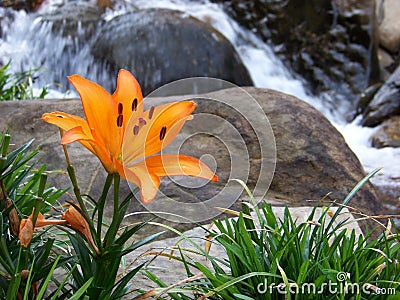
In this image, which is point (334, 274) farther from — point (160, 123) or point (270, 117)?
point (270, 117)

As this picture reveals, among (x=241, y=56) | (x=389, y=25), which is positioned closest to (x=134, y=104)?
(x=241, y=56)

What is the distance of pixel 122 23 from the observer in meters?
6.78

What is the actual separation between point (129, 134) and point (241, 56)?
719cm

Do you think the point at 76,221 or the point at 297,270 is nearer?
the point at 76,221

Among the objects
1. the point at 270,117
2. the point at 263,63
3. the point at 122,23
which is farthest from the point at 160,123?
the point at 263,63

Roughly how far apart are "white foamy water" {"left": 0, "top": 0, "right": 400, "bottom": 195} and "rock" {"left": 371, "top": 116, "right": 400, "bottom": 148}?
104 millimetres

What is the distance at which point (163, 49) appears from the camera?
21.3 ft

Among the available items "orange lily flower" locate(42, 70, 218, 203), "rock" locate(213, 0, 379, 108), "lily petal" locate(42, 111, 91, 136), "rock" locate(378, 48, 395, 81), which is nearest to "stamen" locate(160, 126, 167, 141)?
"orange lily flower" locate(42, 70, 218, 203)

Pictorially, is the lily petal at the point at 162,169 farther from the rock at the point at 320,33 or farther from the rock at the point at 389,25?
the rock at the point at 389,25

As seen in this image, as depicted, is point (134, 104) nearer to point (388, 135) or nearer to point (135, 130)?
point (135, 130)

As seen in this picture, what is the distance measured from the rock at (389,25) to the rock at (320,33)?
0.45m

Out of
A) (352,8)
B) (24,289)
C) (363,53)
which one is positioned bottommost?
(363,53)

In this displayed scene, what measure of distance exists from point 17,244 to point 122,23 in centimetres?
570

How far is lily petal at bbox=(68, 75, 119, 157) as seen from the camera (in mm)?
1108
